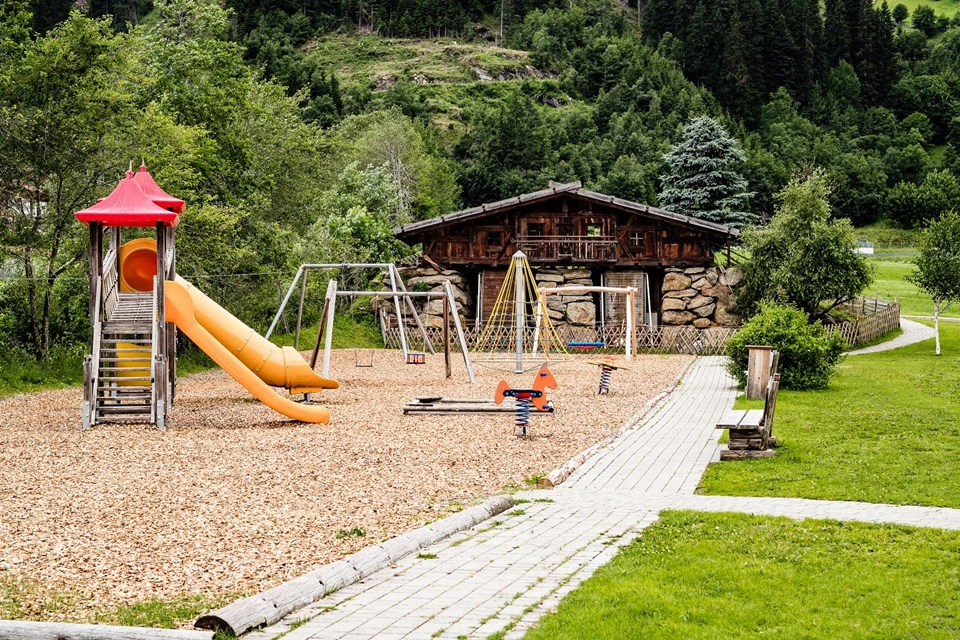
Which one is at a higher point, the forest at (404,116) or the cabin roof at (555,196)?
the forest at (404,116)

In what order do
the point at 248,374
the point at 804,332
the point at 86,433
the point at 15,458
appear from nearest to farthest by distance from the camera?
the point at 15,458
the point at 86,433
the point at 248,374
the point at 804,332

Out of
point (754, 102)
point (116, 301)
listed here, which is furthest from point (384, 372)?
point (754, 102)

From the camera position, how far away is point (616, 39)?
149 meters

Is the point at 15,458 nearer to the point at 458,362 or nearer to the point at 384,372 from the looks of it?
the point at 384,372

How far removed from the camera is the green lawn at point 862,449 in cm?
1198

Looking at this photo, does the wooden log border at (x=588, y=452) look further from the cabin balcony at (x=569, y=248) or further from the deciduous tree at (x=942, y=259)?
the cabin balcony at (x=569, y=248)

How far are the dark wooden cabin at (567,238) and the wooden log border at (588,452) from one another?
2232 cm

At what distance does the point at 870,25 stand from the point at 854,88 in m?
17.0

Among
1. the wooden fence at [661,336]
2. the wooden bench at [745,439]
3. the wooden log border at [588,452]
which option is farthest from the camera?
the wooden fence at [661,336]

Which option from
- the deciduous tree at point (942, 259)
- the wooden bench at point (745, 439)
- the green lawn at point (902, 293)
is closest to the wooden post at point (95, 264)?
the wooden bench at point (745, 439)

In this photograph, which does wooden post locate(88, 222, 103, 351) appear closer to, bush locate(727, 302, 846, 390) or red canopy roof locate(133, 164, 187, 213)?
red canopy roof locate(133, 164, 187, 213)

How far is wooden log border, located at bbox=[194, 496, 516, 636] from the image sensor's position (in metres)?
6.41

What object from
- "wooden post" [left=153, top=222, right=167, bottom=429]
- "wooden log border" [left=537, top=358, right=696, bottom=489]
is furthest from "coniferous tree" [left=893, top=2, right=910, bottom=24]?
"wooden post" [left=153, top=222, right=167, bottom=429]

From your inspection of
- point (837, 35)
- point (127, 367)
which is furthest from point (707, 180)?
point (837, 35)
